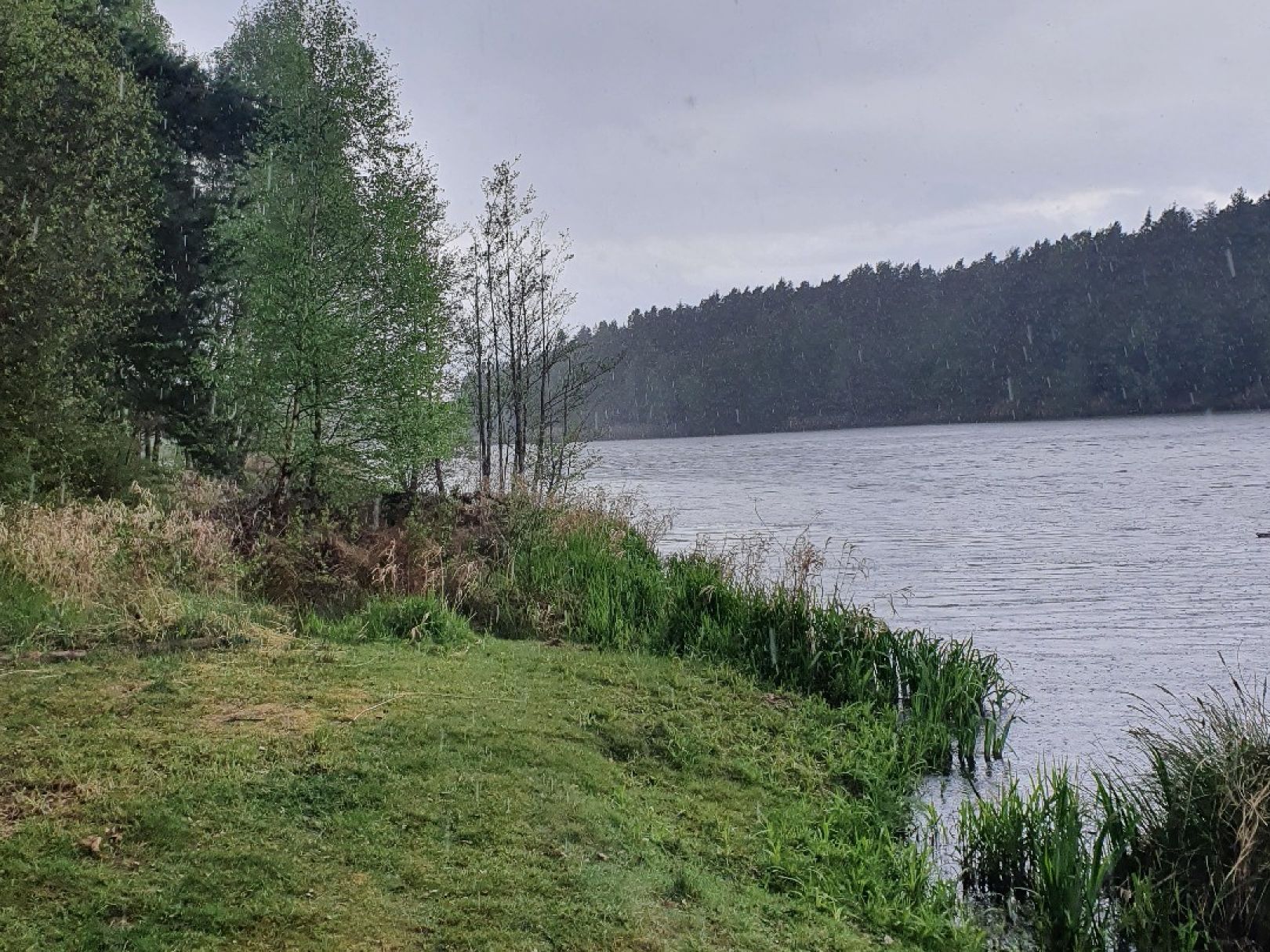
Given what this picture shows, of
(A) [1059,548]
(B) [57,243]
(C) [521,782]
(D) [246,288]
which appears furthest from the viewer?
(A) [1059,548]

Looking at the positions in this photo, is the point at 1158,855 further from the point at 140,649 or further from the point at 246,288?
the point at 246,288

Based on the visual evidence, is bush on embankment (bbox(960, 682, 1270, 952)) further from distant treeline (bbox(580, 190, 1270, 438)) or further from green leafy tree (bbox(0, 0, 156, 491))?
distant treeline (bbox(580, 190, 1270, 438))

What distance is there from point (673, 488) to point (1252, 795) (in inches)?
1500

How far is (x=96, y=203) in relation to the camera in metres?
12.3

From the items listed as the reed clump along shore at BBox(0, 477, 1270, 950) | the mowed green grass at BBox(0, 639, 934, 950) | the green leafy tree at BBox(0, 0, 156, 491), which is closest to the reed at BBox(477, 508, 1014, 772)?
the reed clump along shore at BBox(0, 477, 1270, 950)

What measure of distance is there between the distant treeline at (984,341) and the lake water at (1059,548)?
46.4 metres

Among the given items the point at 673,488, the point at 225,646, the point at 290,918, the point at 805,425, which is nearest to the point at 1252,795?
the point at 290,918

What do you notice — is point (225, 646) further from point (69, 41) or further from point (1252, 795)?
point (69, 41)

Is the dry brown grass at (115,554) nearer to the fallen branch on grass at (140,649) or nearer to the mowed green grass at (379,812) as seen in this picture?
the fallen branch on grass at (140,649)

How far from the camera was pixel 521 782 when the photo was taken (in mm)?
5344

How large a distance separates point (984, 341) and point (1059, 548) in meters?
103

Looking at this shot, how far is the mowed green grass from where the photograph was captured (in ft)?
12.3

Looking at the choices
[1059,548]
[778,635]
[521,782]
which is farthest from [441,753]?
[1059,548]

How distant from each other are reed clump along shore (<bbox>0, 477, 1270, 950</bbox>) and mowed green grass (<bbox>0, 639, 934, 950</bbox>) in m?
0.02
